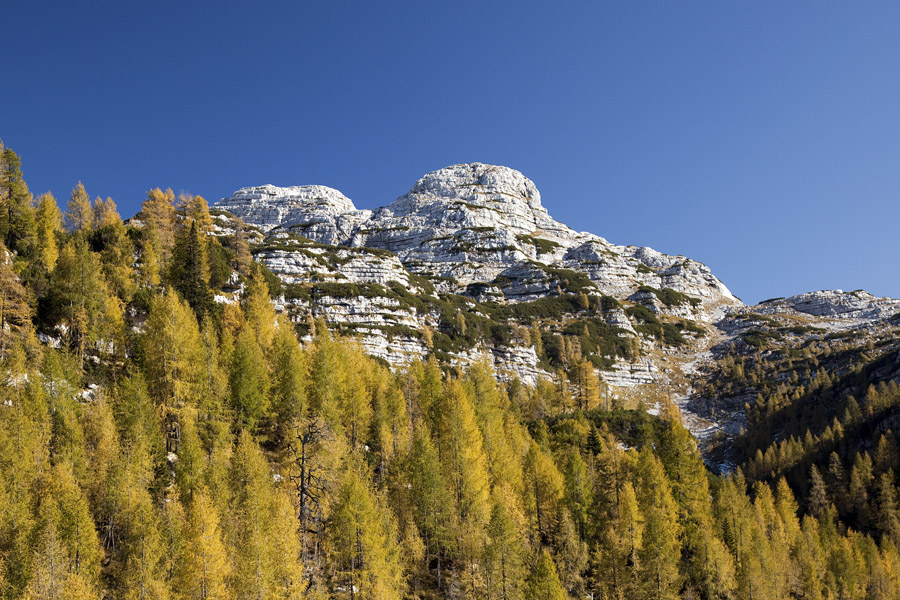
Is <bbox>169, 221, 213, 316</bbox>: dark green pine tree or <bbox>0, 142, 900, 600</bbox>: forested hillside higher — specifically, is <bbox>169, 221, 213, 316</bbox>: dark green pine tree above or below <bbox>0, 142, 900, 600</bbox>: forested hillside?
above

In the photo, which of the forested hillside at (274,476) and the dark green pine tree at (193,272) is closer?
the forested hillside at (274,476)

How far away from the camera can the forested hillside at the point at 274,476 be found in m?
38.3

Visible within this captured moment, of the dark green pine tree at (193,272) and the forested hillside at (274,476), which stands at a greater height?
the dark green pine tree at (193,272)

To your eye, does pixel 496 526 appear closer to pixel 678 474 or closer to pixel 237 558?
pixel 237 558

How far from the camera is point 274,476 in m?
52.0

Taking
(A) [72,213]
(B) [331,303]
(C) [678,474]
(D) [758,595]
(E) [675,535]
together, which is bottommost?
(D) [758,595]

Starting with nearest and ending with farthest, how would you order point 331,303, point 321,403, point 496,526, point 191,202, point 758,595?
point 496,526 < point 321,403 < point 758,595 < point 191,202 < point 331,303

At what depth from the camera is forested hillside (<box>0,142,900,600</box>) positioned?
38281 millimetres

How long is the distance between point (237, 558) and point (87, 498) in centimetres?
1300

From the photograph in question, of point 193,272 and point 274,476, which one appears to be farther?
point 193,272

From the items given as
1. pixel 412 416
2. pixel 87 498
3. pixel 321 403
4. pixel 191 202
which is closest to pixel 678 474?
pixel 412 416

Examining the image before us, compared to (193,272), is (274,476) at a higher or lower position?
lower

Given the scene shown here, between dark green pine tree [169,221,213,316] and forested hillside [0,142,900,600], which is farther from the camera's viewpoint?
dark green pine tree [169,221,213,316]

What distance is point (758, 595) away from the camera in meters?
64.3
